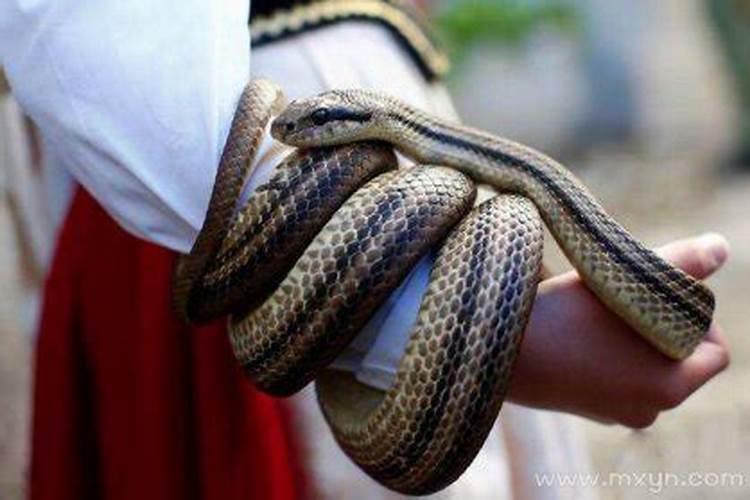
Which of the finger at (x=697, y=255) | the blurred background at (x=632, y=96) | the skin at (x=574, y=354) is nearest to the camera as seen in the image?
the skin at (x=574, y=354)

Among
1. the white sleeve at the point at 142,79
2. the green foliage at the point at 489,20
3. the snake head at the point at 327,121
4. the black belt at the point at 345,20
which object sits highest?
the white sleeve at the point at 142,79

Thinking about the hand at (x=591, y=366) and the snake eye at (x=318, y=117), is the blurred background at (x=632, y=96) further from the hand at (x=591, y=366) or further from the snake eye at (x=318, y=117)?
the snake eye at (x=318, y=117)

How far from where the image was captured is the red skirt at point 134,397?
145 cm

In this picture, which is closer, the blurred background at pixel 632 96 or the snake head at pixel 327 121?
the snake head at pixel 327 121

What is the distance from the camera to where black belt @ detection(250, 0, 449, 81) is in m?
1.42

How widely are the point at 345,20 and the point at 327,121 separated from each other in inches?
12.0

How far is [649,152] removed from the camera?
24.2 ft

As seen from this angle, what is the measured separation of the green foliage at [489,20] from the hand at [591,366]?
6.08m

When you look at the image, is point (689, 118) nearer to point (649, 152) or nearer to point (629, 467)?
point (649, 152)

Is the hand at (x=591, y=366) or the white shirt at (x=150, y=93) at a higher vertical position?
the white shirt at (x=150, y=93)

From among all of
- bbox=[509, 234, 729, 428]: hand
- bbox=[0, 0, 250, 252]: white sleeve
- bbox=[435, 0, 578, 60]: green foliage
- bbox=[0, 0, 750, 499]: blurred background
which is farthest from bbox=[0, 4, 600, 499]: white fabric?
bbox=[435, 0, 578, 60]: green foliage

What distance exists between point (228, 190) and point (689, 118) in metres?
6.96

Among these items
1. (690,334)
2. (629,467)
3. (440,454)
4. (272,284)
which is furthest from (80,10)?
(629,467)

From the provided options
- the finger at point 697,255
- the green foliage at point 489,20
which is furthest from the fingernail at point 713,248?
the green foliage at point 489,20
